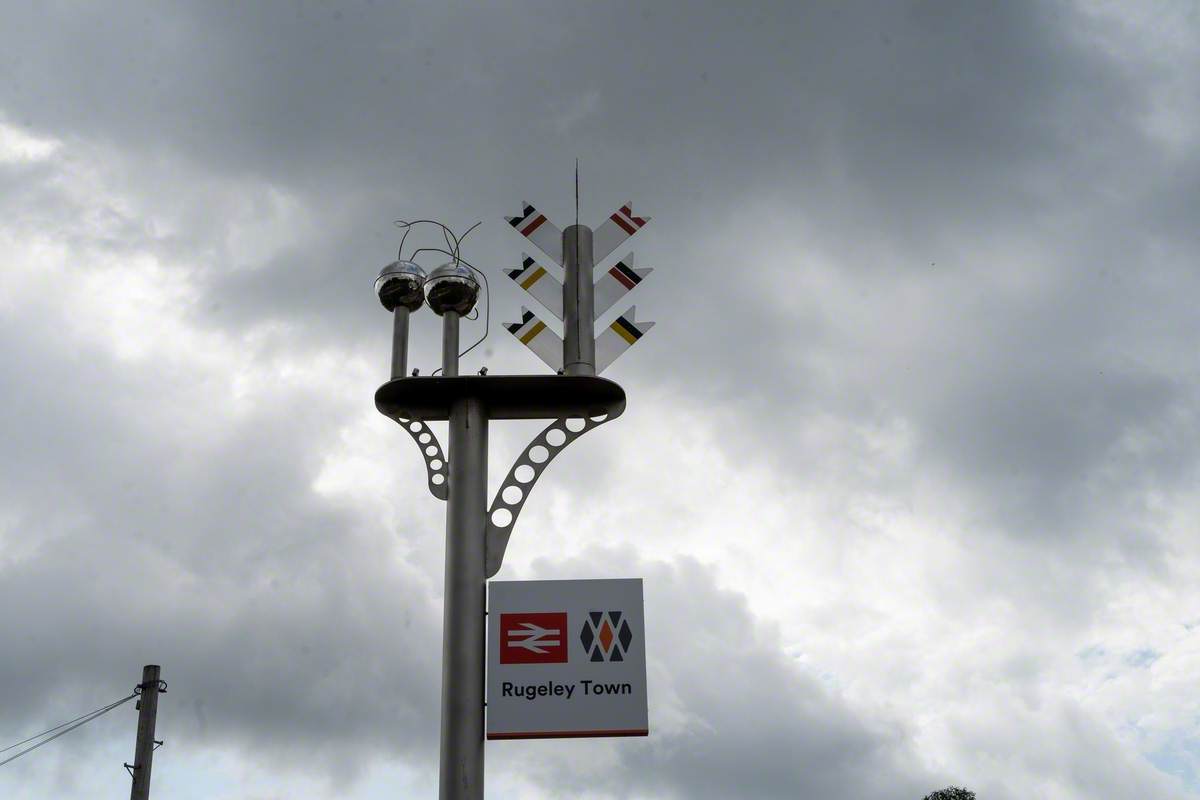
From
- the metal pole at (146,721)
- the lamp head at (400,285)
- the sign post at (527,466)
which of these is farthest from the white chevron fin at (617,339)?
the metal pole at (146,721)

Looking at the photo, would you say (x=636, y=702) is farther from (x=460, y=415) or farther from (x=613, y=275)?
(x=613, y=275)

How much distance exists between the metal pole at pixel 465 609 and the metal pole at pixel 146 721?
49.6 ft

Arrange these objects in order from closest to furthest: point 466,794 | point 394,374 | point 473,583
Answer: point 466,794 → point 473,583 → point 394,374

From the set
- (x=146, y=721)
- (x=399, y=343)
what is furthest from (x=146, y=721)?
(x=399, y=343)

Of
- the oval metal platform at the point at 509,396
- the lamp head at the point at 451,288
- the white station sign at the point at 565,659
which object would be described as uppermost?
the lamp head at the point at 451,288

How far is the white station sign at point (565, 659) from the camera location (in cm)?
817

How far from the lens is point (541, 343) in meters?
9.18

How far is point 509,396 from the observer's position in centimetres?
899

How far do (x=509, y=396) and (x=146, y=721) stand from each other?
15.6 m

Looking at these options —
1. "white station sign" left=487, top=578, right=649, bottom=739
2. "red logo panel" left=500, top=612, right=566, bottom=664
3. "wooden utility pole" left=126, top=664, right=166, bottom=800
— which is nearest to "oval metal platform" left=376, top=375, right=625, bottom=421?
"white station sign" left=487, top=578, right=649, bottom=739

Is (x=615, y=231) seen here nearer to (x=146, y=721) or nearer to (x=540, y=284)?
(x=540, y=284)

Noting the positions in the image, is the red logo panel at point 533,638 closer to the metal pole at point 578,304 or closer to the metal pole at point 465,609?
the metal pole at point 465,609

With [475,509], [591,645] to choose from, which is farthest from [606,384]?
[591,645]

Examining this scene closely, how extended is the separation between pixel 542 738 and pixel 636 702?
2.11 ft
